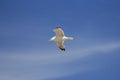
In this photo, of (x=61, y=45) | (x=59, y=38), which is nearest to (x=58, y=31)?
(x=59, y=38)

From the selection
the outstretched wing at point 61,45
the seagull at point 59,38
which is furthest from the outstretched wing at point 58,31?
the outstretched wing at point 61,45

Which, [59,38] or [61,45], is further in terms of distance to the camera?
[61,45]

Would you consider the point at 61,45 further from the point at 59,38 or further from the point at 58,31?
the point at 58,31

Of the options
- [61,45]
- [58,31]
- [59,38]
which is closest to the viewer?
[58,31]

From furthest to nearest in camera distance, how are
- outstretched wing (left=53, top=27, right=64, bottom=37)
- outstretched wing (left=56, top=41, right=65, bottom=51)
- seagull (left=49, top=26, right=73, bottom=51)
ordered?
outstretched wing (left=56, top=41, right=65, bottom=51)
seagull (left=49, top=26, right=73, bottom=51)
outstretched wing (left=53, top=27, right=64, bottom=37)

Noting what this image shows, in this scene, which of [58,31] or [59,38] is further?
[59,38]

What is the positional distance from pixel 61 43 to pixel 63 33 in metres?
2.97

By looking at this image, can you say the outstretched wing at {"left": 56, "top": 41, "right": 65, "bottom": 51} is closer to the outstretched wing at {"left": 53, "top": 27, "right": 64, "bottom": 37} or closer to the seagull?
the seagull

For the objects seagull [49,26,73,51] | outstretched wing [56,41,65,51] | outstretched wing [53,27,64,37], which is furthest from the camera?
outstretched wing [56,41,65,51]

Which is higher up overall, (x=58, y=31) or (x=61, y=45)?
(x=61, y=45)

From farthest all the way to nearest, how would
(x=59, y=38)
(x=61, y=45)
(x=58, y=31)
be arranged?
(x=61, y=45) → (x=59, y=38) → (x=58, y=31)

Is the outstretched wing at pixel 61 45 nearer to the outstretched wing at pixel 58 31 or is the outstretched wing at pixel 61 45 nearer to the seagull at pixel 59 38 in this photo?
the seagull at pixel 59 38

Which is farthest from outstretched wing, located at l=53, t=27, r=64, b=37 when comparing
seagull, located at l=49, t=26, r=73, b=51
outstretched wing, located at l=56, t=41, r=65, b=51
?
outstretched wing, located at l=56, t=41, r=65, b=51

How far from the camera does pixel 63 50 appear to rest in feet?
497
